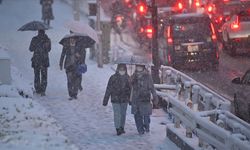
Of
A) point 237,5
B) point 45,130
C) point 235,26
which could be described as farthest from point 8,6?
point 45,130

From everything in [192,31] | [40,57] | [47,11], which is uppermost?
[47,11]

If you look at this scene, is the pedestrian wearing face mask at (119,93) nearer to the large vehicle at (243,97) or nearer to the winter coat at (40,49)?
the large vehicle at (243,97)

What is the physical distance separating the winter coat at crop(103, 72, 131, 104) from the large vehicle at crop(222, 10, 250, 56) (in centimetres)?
1195

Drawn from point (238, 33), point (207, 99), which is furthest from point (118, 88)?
point (238, 33)

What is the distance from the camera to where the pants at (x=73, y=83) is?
52.9 ft

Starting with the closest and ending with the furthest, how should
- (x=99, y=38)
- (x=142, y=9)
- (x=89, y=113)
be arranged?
(x=89, y=113) → (x=99, y=38) → (x=142, y=9)

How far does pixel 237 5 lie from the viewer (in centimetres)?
2895

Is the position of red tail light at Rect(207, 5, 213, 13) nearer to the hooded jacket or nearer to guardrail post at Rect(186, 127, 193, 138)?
the hooded jacket

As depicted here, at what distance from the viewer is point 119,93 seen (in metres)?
12.5

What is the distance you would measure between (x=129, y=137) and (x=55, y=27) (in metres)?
21.3

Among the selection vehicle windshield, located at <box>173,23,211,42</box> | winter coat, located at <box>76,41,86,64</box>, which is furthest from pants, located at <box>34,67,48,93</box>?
vehicle windshield, located at <box>173,23,211,42</box>

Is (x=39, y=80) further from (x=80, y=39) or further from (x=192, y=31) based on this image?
(x=192, y=31)

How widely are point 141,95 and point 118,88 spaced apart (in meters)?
0.52

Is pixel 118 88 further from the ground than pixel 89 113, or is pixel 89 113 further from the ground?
pixel 118 88
